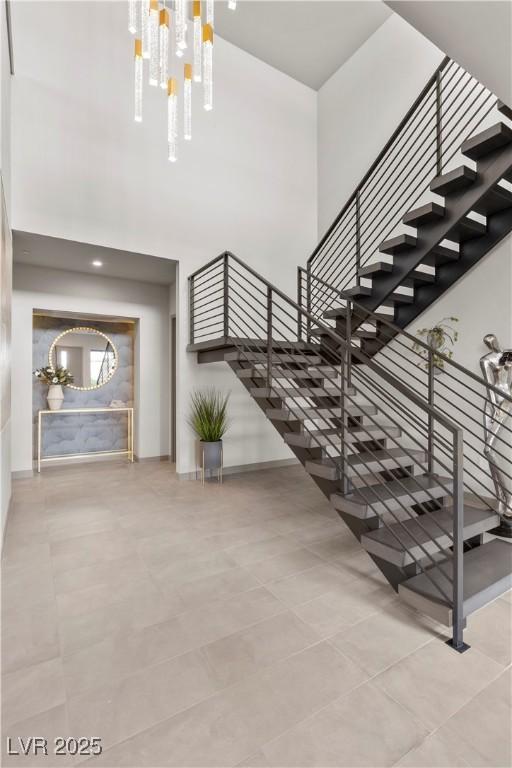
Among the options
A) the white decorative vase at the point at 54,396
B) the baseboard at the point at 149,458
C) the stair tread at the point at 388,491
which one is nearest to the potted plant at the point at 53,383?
the white decorative vase at the point at 54,396

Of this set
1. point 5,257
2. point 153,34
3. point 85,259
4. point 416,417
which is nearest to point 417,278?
point 416,417

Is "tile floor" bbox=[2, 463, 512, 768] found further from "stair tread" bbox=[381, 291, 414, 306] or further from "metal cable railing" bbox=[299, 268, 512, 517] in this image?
"stair tread" bbox=[381, 291, 414, 306]

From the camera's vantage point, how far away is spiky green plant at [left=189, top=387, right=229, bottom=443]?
4.75 m

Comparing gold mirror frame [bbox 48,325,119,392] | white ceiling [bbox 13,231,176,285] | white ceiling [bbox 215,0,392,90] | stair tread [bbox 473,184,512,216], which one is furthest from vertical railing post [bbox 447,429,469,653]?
white ceiling [bbox 215,0,392,90]

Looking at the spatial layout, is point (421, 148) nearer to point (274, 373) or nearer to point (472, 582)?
point (274, 373)

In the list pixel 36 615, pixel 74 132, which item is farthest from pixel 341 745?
pixel 74 132

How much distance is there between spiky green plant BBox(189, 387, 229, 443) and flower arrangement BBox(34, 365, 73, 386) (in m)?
2.02

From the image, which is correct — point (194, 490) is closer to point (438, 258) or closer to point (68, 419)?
point (68, 419)

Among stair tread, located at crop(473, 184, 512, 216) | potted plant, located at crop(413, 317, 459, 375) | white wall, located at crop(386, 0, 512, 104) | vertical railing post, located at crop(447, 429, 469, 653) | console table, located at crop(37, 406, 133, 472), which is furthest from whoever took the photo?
console table, located at crop(37, 406, 133, 472)

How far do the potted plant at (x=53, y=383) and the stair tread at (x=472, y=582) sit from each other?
5.04 meters

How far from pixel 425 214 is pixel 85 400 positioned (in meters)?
5.19

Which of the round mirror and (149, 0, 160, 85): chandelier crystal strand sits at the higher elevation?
(149, 0, 160, 85): chandelier crystal strand

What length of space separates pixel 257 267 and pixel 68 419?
11.9 feet

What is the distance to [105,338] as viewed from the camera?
6141 millimetres
